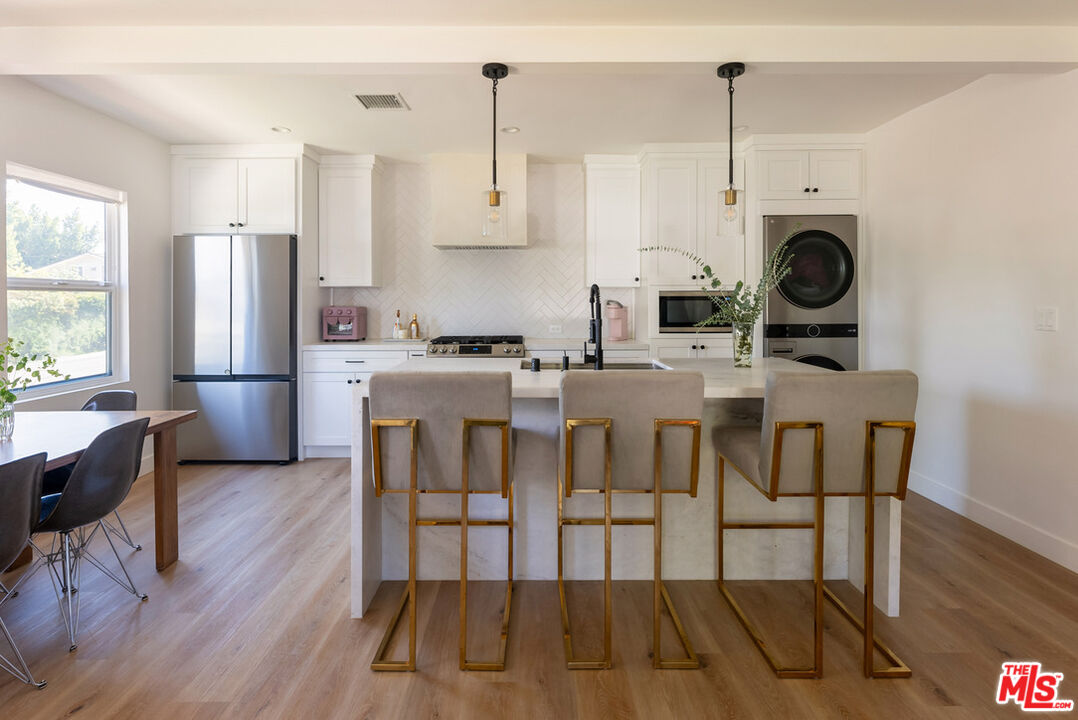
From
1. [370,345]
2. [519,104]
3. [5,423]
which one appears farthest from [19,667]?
[519,104]

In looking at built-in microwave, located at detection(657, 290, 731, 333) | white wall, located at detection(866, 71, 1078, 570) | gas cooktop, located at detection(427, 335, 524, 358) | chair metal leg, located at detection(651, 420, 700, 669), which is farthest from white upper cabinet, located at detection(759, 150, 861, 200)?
chair metal leg, located at detection(651, 420, 700, 669)

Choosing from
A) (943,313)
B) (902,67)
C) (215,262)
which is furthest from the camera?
(215,262)

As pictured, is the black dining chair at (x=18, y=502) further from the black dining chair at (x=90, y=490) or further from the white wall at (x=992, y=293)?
the white wall at (x=992, y=293)

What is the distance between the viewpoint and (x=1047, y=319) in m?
2.90

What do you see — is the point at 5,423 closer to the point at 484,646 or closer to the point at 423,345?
the point at 484,646

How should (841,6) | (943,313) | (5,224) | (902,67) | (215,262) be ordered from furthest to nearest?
(215,262), (943,313), (5,224), (902,67), (841,6)

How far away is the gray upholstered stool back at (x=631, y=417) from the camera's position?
1934 mm

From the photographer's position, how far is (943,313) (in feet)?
11.7

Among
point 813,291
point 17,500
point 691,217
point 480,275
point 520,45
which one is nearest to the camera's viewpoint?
point 17,500

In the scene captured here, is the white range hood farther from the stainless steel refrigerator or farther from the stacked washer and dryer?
the stacked washer and dryer

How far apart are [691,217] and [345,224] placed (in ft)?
9.36

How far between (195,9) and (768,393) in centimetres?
286

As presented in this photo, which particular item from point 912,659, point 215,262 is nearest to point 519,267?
point 215,262

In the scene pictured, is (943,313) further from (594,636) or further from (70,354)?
(70,354)
